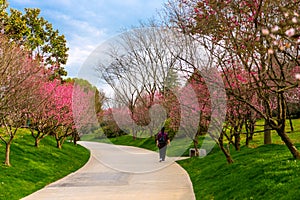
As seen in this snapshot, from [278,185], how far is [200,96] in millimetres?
8514

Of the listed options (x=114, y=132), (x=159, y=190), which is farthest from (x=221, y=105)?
(x=114, y=132)

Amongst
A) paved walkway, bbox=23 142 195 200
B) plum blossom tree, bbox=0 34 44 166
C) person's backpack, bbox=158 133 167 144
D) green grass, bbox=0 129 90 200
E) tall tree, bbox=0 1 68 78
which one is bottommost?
paved walkway, bbox=23 142 195 200

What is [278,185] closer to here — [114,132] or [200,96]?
[200,96]

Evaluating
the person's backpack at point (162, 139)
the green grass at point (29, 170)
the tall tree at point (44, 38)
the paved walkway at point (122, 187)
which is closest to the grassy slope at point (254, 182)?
the paved walkway at point (122, 187)

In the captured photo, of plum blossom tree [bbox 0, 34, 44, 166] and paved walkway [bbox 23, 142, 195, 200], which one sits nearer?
paved walkway [bbox 23, 142, 195, 200]

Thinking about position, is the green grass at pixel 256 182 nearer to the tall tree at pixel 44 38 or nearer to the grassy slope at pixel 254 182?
the grassy slope at pixel 254 182

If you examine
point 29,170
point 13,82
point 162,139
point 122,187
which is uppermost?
point 13,82

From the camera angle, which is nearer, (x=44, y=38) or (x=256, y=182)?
(x=256, y=182)

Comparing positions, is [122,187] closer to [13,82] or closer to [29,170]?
[29,170]

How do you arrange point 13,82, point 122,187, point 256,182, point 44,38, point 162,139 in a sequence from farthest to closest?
point 44,38, point 162,139, point 13,82, point 122,187, point 256,182

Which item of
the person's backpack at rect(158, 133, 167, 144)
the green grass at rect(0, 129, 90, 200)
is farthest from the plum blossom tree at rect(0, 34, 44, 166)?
the person's backpack at rect(158, 133, 167, 144)

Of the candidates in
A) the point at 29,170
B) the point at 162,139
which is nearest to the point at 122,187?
the point at 29,170

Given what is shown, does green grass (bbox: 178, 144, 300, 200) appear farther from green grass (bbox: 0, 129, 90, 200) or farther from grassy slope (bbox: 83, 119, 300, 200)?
green grass (bbox: 0, 129, 90, 200)

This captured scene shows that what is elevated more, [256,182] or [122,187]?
[256,182]
